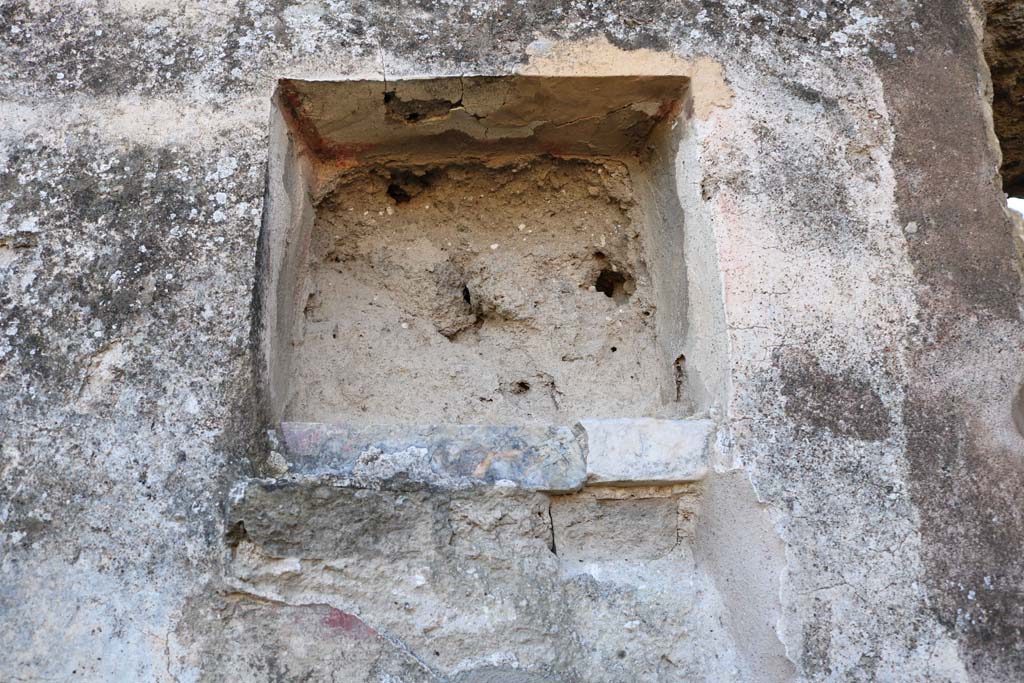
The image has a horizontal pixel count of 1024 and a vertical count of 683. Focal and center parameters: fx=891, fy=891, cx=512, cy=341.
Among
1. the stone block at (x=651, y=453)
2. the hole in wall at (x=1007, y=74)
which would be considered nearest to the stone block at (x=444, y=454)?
the stone block at (x=651, y=453)

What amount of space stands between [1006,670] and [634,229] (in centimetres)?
132

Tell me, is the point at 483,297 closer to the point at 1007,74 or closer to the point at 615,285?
the point at 615,285

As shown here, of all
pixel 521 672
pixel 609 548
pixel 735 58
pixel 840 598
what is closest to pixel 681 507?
pixel 609 548

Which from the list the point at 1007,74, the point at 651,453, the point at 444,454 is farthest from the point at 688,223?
the point at 1007,74

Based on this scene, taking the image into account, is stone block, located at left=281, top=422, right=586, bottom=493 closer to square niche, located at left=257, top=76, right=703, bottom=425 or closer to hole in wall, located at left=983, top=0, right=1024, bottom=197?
square niche, located at left=257, top=76, right=703, bottom=425

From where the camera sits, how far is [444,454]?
1.95 m

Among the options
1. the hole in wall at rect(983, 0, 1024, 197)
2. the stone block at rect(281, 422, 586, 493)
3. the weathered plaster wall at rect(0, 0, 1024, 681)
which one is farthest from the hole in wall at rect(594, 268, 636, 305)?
the hole in wall at rect(983, 0, 1024, 197)

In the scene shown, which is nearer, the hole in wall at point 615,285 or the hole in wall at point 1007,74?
the hole in wall at point 615,285

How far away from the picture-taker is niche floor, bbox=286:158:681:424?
2266mm

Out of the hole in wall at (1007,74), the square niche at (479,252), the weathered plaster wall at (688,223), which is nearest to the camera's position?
the weathered plaster wall at (688,223)

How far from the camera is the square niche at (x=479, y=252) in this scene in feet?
7.04

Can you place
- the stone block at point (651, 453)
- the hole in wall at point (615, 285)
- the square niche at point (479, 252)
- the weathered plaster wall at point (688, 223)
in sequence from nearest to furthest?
the weathered plaster wall at point (688, 223) → the stone block at point (651, 453) → the square niche at point (479, 252) → the hole in wall at point (615, 285)

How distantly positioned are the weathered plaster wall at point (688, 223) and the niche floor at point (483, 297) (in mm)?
368

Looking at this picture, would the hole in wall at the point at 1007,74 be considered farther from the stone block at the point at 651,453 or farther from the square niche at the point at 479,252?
the stone block at the point at 651,453
